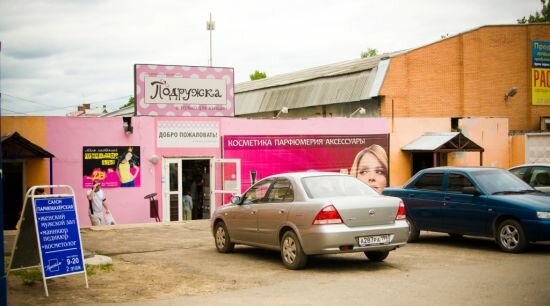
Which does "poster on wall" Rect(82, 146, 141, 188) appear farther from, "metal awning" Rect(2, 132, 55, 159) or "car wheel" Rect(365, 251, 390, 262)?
"car wheel" Rect(365, 251, 390, 262)

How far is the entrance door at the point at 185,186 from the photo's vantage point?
2197 cm

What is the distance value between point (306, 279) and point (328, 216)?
1053mm

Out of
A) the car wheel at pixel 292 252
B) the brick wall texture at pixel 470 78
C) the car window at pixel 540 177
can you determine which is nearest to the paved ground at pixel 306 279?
the car wheel at pixel 292 252

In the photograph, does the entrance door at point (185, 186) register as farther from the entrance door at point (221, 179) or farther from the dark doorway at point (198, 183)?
the entrance door at point (221, 179)

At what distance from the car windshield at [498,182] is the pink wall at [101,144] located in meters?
11.4

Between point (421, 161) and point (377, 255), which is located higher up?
point (421, 161)

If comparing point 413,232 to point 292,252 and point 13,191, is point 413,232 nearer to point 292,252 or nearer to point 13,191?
point 292,252

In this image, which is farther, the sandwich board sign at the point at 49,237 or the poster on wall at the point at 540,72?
the poster on wall at the point at 540,72

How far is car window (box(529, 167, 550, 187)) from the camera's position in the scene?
17.0 meters

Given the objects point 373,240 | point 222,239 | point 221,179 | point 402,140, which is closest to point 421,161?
point 402,140

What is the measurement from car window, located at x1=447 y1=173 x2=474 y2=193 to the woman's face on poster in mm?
10869

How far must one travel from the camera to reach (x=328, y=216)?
34.1 feet

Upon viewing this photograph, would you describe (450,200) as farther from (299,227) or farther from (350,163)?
(350,163)

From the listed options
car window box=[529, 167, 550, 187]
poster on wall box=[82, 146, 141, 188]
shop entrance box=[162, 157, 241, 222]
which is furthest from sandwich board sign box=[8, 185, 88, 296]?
car window box=[529, 167, 550, 187]
